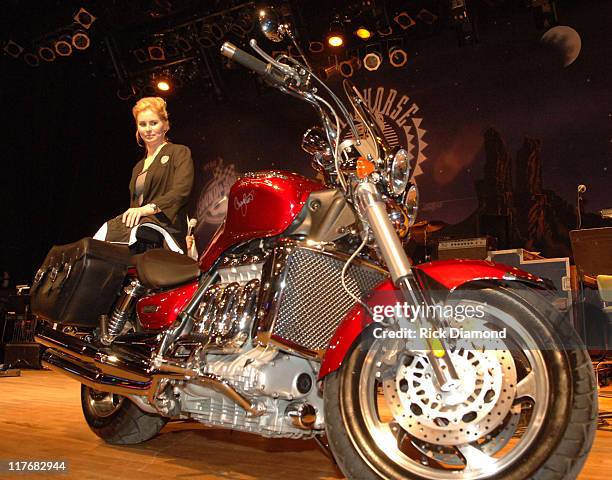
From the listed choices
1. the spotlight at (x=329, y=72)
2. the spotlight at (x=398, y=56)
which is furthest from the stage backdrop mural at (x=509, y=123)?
the spotlight at (x=329, y=72)

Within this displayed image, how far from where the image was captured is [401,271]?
1757 millimetres

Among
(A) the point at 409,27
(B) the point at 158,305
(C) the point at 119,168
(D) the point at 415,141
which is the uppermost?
(A) the point at 409,27

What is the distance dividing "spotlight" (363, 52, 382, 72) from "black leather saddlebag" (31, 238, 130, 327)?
6552 millimetres

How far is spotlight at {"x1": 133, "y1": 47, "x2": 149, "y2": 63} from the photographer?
31.2ft

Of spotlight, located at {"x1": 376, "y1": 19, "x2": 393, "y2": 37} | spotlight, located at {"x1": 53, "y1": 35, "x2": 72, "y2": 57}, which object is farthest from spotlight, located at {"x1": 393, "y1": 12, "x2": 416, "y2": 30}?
spotlight, located at {"x1": 53, "y1": 35, "x2": 72, "y2": 57}

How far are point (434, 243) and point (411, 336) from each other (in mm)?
6019

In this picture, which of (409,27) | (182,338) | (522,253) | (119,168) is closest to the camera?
(182,338)

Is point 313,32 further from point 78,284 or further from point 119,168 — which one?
point 78,284

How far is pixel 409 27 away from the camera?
27.2 feet

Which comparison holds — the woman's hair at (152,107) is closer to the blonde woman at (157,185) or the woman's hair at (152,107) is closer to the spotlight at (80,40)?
the blonde woman at (157,185)

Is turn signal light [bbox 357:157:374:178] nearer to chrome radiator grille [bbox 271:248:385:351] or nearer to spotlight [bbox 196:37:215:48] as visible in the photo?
chrome radiator grille [bbox 271:248:385:351]

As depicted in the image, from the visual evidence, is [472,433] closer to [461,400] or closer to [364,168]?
[461,400]

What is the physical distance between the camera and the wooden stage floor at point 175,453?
239cm

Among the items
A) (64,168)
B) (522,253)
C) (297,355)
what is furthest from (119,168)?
(297,355)
